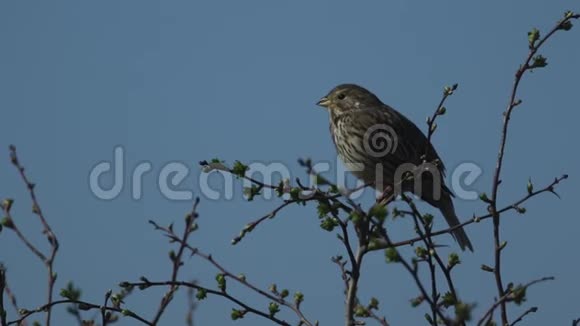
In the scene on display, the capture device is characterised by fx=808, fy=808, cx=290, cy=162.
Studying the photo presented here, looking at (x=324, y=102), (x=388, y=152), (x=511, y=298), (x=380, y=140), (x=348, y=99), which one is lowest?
(x=511, y=298)

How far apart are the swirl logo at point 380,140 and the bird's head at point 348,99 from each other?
643 mm

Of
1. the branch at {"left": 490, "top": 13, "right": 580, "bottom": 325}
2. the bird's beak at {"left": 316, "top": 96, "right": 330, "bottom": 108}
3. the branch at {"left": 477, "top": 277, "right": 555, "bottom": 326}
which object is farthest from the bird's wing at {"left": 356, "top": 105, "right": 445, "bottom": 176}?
the branch at {"left": 477, "top": 277, "right": 555, "bottom": 326}

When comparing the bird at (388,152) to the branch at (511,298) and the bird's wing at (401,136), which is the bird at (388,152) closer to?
the bird's wing at (401,136)

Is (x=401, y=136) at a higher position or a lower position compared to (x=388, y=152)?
higher

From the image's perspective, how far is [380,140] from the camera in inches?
303

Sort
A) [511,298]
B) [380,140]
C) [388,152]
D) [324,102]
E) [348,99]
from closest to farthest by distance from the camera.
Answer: [511,298] < [388,152] < [380,140] < [348,99] < [324,102]

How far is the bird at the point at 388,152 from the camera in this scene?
7336mm

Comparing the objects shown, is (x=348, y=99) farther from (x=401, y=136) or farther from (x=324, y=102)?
(x=401, y=136)

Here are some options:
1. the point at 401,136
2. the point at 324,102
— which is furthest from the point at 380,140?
the point at 324,102

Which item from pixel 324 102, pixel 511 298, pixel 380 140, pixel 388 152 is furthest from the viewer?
pixel 324 102

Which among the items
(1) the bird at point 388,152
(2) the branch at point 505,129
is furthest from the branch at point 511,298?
(1) the bird at point 388,152

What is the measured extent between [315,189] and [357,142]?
11.7 feet

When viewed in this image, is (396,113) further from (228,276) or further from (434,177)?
(228,276)

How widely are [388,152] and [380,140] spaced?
243 millimetres
